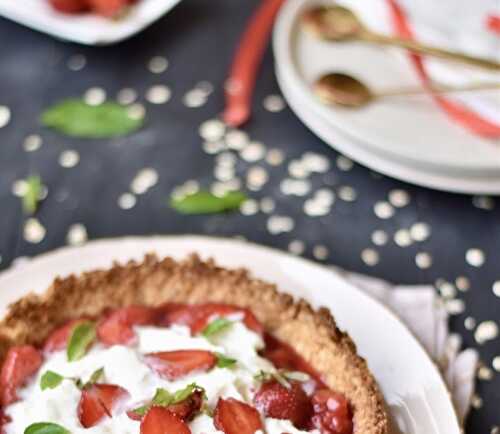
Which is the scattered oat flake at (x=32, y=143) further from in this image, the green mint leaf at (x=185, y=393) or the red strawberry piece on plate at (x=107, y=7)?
the green mint leaf at (x=185, y=393)

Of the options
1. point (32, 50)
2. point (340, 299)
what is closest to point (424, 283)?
point (340, 299)

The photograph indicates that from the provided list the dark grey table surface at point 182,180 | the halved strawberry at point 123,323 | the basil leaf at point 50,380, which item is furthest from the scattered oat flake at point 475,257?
the basil leaf at point 50,380

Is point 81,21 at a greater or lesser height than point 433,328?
greater

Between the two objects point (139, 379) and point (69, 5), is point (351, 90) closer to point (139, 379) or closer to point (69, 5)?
point (69, 5)

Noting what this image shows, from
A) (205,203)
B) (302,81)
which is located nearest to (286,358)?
(205,203)

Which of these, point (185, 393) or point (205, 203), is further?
point (205, 203)

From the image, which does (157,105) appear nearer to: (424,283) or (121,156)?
(121,156)
